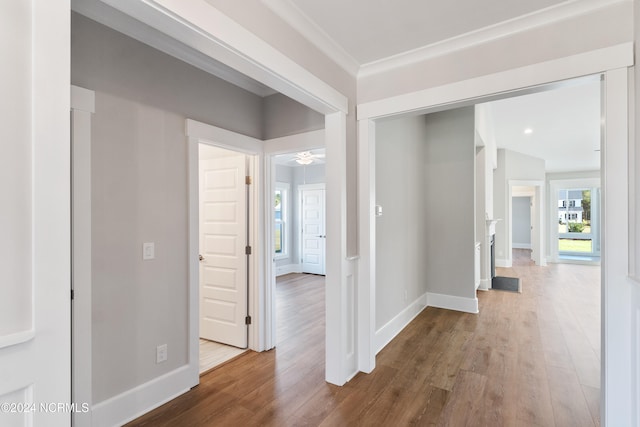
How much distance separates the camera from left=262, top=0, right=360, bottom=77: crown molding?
6.04 ft

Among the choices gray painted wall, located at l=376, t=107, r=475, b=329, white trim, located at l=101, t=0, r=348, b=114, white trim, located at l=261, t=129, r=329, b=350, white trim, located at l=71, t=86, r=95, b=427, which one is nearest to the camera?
white trim, located at l=101, t=0, r=348, b=114

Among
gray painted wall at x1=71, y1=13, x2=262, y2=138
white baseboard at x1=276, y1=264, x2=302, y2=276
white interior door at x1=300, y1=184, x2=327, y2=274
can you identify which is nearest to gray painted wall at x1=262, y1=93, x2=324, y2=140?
gray painted wall at x1=71, y1=13, x2=262, y2=138

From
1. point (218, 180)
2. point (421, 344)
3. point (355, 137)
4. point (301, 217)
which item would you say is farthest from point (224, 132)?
point (301, 217)

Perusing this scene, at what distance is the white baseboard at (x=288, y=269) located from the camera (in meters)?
7.16

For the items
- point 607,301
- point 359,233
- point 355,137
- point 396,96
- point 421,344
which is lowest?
point 421,344

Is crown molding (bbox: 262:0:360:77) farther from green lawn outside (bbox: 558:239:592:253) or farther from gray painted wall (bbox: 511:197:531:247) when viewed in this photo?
gray painted wall (bbox: 511:197:531:247)

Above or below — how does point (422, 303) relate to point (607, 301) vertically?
below

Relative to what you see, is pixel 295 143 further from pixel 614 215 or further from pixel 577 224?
pixel 577 224

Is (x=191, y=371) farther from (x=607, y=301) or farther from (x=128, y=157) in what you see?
(x=607, y=301)

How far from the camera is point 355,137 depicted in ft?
8.71

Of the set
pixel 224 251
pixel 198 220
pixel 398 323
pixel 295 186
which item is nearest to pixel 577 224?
pixel 295 186

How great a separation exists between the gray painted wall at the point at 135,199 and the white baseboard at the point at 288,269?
471 centimetres

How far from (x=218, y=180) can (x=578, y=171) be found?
10974mm

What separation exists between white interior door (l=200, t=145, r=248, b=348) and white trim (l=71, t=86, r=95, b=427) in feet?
4.73
